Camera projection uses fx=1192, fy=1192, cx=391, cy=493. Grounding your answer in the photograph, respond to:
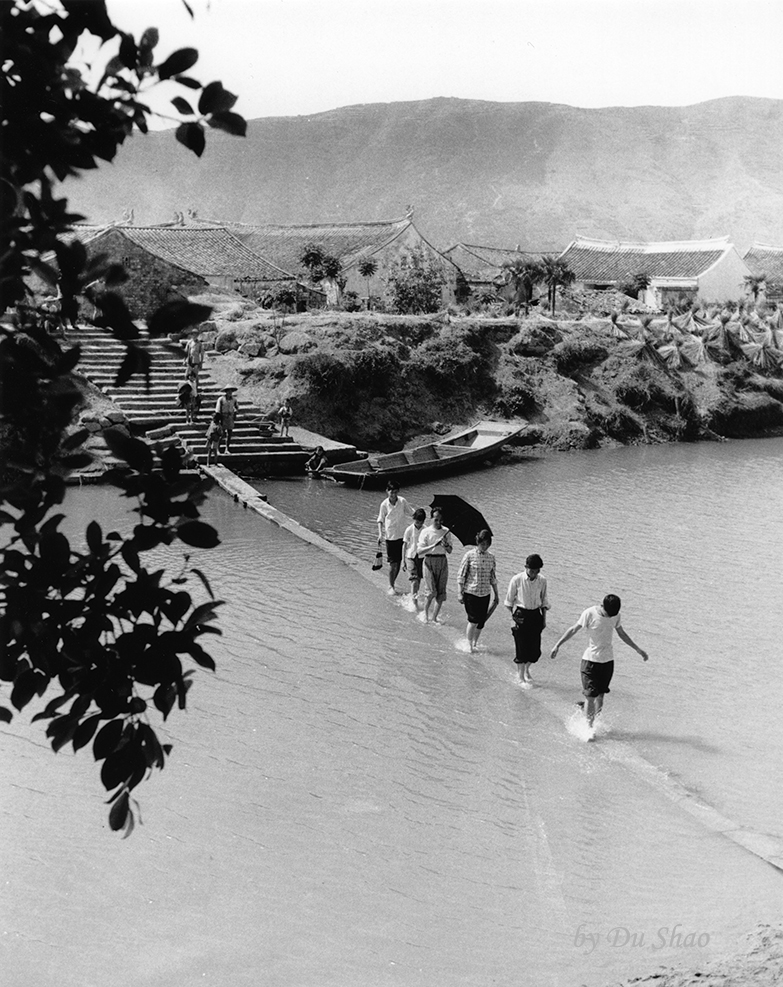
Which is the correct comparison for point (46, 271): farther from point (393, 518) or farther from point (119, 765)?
point (393, 518)

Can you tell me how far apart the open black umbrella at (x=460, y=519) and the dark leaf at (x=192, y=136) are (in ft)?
30.5

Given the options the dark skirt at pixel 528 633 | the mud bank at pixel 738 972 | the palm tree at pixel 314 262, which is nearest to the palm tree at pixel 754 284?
the palm tree at pixel 314 262

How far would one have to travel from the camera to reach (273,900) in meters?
6.99

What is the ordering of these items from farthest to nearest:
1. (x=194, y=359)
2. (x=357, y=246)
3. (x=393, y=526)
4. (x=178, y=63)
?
(x=357, y=246)
(x=194, y=359)
(x=393, y=526)
(x=178, y=63)

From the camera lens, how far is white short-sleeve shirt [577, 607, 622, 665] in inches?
377

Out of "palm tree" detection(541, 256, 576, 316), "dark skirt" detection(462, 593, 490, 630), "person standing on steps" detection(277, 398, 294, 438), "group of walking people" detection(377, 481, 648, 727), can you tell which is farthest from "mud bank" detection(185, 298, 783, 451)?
"dark skirt" detection(462, 593, 490, 630)

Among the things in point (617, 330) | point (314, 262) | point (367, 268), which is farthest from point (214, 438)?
point (367, 268)

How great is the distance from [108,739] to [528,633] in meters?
7.81

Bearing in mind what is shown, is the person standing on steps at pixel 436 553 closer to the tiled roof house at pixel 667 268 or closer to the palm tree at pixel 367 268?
the palm tree at pixel 367 268

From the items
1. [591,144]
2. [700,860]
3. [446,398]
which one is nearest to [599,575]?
[700,860]

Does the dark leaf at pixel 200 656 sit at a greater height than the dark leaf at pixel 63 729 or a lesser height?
greater

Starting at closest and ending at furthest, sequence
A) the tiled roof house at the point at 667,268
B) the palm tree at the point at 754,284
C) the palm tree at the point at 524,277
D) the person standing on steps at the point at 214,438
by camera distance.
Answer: the person standing on steps at the point at 214,438 < the palm tree at the point at 524,277 < the tiled roof house at the point at 667,268 < the palm tree at the point at 754,284

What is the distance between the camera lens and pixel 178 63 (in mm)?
3074

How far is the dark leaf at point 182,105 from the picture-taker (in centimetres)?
316
